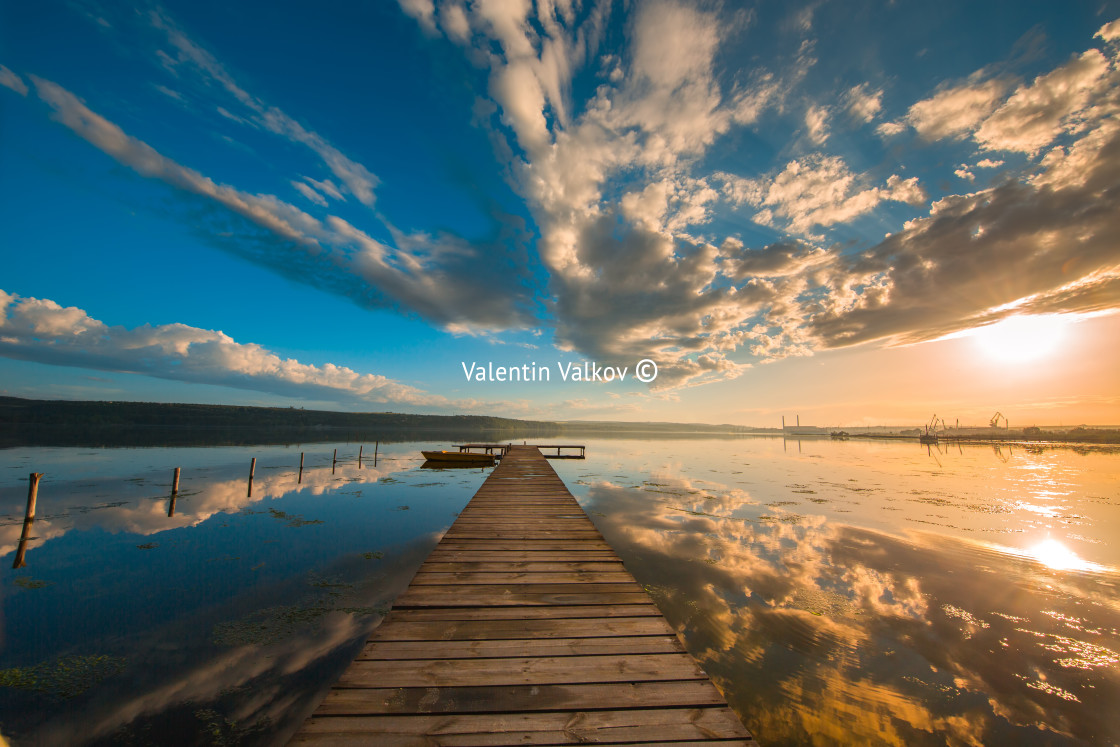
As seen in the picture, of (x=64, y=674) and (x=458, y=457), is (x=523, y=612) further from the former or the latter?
(x=458, y=457)

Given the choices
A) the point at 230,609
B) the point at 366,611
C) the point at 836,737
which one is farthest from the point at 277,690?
the point at 836,737

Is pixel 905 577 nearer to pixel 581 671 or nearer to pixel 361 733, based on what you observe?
pixel 581 671

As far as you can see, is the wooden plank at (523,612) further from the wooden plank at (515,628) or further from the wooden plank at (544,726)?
the wooden plank at (544,726)

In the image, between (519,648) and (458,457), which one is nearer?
(519,648)

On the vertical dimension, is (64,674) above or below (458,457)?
below

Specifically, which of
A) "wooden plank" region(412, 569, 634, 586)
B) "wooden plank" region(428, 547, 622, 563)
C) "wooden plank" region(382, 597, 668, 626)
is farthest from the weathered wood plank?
"wooden plank" region(428, 547, 622, 563)

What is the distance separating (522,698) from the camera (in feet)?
9.53

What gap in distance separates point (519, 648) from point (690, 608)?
542cm

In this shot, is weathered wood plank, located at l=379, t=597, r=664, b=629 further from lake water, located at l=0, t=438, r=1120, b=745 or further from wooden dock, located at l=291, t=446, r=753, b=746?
lake water, located at l=0, t=438, r=1120, b=745

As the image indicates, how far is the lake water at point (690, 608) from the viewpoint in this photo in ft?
16.3

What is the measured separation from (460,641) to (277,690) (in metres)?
3.79

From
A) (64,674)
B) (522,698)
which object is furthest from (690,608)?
(64,674)

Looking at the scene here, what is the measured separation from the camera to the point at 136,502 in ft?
52.6

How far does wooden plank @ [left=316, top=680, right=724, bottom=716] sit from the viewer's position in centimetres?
277
